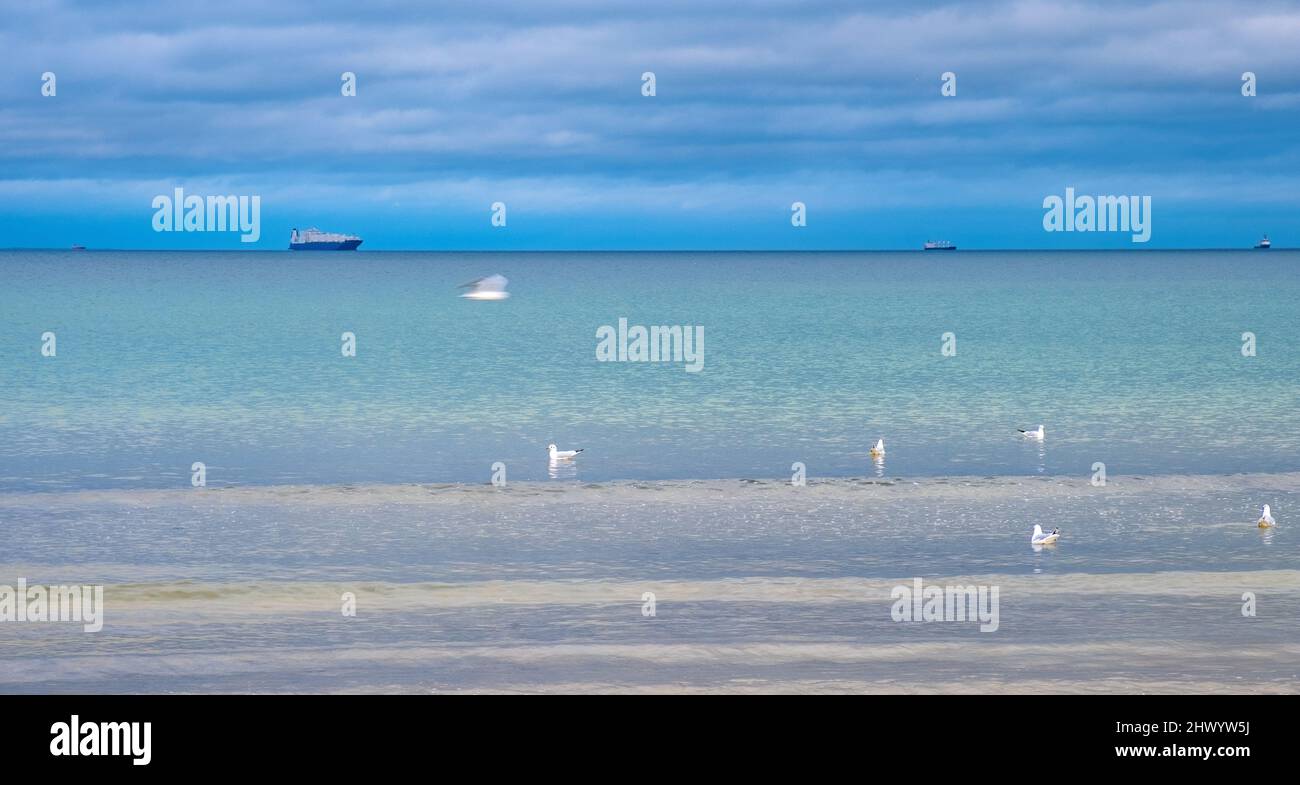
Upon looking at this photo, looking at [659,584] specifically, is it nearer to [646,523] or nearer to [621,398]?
[646,523]

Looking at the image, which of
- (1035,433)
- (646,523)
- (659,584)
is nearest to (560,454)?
(646,523)

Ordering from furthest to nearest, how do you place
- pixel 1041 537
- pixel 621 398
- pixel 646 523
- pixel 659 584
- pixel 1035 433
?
pixel 621 398 < pixel 1035 433 < pixel 646 523 < pixel 1041 537 < pixel 659 584

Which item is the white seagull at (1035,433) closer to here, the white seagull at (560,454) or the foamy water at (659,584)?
the foamy water at (659,584)

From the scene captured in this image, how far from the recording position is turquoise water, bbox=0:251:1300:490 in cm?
3020

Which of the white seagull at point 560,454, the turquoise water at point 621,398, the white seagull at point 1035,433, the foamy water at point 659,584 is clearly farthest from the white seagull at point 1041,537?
the white seagull at point 1035,433

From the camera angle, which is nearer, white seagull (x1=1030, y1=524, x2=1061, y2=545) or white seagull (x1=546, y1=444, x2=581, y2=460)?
white seagull (x1=1030, y1=524, x2=1061, y2=545)

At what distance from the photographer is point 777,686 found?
13648 millimetres

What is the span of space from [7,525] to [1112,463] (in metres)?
20.8

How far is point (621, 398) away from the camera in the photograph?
4397 centimetres

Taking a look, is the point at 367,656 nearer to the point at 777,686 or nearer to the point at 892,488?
the point at 777,686

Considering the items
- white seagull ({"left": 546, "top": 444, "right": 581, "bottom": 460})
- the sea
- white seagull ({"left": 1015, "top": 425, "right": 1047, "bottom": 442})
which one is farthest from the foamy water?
white seagull ({"left": 1015, "top": 425, "right": 1047, "bottom": 442})

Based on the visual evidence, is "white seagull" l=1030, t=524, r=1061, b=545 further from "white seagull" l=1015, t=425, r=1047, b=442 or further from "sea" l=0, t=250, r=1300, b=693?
"white seagull" l=1015, t=425, r=1047, b=442

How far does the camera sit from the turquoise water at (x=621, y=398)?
99.1 ft
